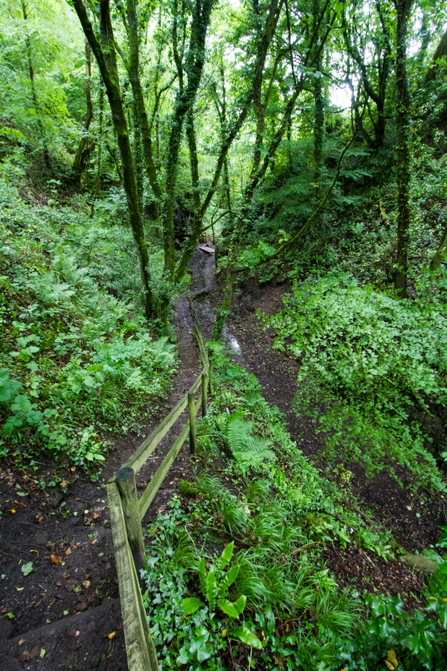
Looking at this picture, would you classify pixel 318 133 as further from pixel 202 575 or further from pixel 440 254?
pixel 202 575

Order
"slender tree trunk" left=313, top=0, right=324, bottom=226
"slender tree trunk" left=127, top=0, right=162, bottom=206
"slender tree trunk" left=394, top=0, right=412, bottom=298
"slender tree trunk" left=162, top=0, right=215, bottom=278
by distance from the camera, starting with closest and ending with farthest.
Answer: "slender tree trunk" left=394, top=0, right=412, bottom=298 → "slender tree trunk" left=127, top=0, right=162, bottom=206 → "slender tree trunk" left=162, top=0, right=215, bottom=278 → "slender tree trunk" left=313, top=0, right=324, bottom=226

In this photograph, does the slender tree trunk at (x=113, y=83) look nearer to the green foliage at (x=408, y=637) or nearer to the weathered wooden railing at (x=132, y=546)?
the weathered wooden railing at (x=132, y=546)

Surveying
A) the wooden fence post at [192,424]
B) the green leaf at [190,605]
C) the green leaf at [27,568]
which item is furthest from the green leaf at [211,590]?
the wooden fence post at [192,424]

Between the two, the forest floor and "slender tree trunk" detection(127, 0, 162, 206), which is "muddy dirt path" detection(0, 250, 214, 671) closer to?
the forest floor

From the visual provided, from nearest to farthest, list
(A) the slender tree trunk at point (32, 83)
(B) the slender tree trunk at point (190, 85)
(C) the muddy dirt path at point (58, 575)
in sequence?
(C) the muddy dirt path at point (58, 575) → (B) the slender tree trunk at point (190, 85) → (A) the slender tree trunk at point (32, 83)

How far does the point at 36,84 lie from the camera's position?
32.0 feet

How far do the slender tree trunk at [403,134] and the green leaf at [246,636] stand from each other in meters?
7.92

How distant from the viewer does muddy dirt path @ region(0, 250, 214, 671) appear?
207cm

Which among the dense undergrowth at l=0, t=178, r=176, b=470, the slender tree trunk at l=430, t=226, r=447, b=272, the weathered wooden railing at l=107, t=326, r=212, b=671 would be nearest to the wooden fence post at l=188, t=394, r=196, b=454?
the weathered wooden railing at l=107, t=326, r=212, b=671

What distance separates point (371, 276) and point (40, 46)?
14.2 metres

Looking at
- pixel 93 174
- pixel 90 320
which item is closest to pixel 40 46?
pixel 93 174

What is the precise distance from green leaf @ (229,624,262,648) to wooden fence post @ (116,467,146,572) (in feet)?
3.11

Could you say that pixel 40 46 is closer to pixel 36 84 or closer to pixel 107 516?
pixel 36 84

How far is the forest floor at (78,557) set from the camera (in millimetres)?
2107
